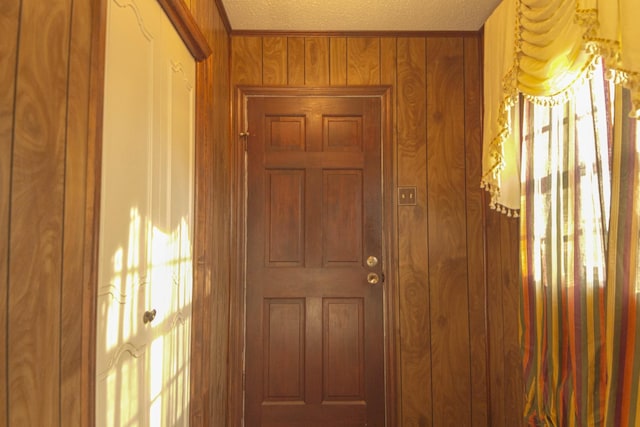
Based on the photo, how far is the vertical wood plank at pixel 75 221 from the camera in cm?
98

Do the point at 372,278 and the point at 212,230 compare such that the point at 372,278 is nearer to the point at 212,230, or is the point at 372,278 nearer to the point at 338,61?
the point at 212,230

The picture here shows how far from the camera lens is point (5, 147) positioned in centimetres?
79

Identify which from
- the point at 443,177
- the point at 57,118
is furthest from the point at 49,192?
the point at 443,177

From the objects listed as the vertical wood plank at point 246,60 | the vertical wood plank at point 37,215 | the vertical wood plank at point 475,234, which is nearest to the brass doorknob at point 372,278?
the vertical wood plank at point 475,234

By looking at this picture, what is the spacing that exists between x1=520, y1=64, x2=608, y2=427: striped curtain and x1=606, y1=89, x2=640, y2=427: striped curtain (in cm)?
9

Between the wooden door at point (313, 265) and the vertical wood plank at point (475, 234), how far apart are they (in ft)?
1.79

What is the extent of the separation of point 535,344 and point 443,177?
111 cm

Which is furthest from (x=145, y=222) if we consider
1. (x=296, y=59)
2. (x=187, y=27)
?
Answer: (x=296, y=59)

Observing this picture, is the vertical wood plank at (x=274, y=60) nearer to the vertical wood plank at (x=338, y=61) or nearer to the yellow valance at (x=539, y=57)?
the vertical wood plank at (x=338, y=61)

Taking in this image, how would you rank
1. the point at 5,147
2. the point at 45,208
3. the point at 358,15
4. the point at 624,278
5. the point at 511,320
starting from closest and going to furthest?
the point at 5,147
the point at 45,208
the point at 624,278
the point at 511,320
the point at 358,15

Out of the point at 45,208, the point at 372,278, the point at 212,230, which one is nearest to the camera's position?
the point at 45,208

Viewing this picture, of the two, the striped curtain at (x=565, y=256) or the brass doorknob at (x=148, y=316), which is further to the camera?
the striped curtain at (x=565, y=256)

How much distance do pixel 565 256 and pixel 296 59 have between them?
1.85 m

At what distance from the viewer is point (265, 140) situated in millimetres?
2764
